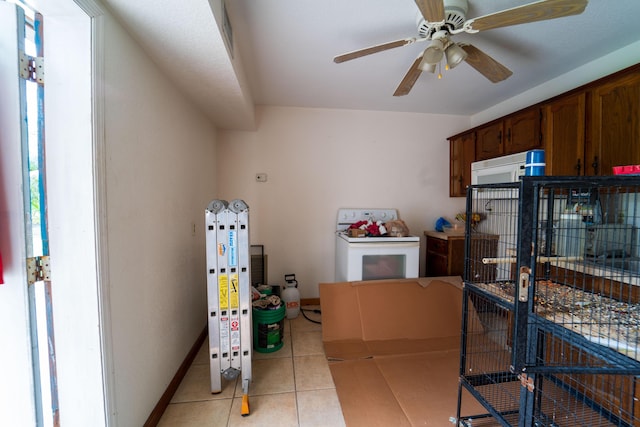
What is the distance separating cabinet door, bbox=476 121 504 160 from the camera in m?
2.29

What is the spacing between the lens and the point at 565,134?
1.78m

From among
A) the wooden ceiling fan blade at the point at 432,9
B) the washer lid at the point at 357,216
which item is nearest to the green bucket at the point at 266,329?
the washer lid at the point at 357,216

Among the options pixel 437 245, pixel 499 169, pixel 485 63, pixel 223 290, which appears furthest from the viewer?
pixel 437 245

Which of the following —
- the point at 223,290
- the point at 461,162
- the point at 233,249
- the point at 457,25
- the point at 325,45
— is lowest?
the point at 223,290

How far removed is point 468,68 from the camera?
6.27 feet

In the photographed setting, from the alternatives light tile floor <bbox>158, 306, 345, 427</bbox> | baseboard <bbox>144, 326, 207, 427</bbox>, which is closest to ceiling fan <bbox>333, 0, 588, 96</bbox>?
light tile floor <bbox>158, 306, 345, 427</bbox>

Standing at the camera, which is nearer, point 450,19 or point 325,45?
point 450,19

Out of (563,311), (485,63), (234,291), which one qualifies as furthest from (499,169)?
(234,291)

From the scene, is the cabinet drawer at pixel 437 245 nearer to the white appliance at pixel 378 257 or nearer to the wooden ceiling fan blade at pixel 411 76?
the white appliance at pixel 378 257

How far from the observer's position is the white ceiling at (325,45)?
1156mm

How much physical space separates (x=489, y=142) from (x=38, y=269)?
332 cm

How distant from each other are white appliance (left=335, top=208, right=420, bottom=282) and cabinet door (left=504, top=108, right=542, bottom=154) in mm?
1179

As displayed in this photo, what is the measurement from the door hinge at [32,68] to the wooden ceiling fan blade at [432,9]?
1.53 m

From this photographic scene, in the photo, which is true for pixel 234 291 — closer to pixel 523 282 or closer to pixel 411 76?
pixel 523 282
